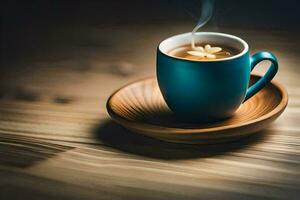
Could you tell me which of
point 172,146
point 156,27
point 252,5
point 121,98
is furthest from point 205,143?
point 252,5

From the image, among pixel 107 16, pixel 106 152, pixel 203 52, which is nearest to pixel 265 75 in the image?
pixel 203 52

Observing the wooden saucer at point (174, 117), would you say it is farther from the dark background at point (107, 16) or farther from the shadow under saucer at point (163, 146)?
the dark background at point (107, 16)

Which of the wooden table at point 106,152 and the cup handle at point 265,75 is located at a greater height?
the cup handle at point 265,75

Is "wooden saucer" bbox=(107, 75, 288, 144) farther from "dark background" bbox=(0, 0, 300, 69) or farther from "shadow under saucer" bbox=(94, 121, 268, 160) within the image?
"dark background" bbox=(0, 0, 300, 69)

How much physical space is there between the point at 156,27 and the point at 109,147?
0.53m

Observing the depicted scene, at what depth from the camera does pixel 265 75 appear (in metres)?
0.74

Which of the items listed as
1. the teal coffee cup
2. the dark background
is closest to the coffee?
the teal coffee cup

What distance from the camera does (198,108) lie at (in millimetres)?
697

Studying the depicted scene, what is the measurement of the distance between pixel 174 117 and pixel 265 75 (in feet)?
0.39

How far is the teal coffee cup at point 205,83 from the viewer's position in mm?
676

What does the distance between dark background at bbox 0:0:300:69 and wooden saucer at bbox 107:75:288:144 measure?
14.1 inches

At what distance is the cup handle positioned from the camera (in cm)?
72

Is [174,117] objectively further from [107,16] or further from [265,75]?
[107,16]

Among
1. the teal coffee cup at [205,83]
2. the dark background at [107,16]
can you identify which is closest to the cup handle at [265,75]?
the teal coffee cup at [205,83]
